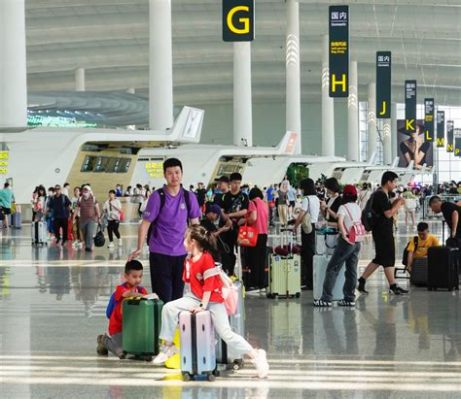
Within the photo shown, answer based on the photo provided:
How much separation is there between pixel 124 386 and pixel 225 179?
7.25 meters

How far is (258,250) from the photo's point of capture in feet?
45.3

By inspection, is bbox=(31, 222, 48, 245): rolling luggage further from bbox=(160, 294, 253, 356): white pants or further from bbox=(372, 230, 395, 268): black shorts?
bbox=(160, 294, 253, 356): white pants

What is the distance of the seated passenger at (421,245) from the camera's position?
1484 centimetres

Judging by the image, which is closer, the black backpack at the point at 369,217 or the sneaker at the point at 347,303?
the sneaker at the point at 347,303

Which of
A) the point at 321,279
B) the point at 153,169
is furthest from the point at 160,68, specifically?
the point at 321,279

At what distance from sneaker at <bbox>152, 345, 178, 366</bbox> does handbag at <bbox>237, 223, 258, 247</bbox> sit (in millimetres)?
5307

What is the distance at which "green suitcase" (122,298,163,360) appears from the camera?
840 cm

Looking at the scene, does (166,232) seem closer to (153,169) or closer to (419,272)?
(419,272)

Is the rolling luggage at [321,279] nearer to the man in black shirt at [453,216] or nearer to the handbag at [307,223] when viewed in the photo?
the handbag at [307,223]

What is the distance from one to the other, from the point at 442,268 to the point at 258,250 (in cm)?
234

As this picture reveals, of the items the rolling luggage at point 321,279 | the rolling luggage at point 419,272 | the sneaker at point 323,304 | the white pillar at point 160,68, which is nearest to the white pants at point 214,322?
the sneaker at point 323,304

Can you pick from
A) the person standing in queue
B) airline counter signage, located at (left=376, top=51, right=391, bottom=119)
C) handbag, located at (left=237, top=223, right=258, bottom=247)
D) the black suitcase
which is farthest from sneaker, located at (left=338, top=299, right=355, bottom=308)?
Result: airline counter signage, located at (left=376, top=51, right=391, bottom=119)

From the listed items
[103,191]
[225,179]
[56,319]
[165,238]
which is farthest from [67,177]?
[165,238]

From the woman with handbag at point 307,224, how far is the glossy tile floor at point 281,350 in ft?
2.15
